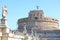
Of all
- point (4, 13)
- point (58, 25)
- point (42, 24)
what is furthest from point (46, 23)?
point (4, 13)

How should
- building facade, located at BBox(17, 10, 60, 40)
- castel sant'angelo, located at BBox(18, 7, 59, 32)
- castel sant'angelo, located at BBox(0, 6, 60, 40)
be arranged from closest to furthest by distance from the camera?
castel sant'angelo, located at BBox(0, 6, 60, 40)
building facade, located at BBox(17, 10, 60, 40)
castel sant'angelo, located at BBox(18, 7, 59, 32)

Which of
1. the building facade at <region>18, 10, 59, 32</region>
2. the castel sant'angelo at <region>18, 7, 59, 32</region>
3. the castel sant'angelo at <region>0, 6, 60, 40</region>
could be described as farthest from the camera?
the building facade at <region>18, 10, 59, 32</region>

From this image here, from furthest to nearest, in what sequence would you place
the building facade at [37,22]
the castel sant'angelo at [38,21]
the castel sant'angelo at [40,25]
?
1. the castel sant'angelo at [38,21]
2. the building facade at [37,22]
3. the castel sant'angelo at [40,25]

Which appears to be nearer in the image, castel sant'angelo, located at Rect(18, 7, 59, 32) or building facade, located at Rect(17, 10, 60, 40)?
building facade, located at Rect(17, 10, 60, 40)

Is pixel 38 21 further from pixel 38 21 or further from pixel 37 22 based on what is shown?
pixel 37 22

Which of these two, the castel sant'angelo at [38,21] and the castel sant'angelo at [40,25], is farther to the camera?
the castel sant'angelo at [38,21]

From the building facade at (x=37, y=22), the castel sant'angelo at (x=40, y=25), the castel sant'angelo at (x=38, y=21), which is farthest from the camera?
the castel sant'angelo at (x=38, y=21)

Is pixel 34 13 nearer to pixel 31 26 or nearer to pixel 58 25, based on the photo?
pixel 31 26

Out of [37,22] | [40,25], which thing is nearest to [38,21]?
[37,22]

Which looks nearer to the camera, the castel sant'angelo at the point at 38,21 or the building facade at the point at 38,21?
the castel sant'angelo at the point at 38,21

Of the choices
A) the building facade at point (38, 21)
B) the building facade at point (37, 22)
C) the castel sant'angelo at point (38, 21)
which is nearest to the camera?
the building facade at point (37, 22)

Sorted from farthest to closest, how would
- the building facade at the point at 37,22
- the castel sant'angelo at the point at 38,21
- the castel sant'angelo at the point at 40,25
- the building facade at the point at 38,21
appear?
1. the building facade at the point at 38,21
2. the castel sant'angelo at the point at 38,21
3. the building facade at the point at 37,22
4. the castel sant'angelo at the point at 40,25

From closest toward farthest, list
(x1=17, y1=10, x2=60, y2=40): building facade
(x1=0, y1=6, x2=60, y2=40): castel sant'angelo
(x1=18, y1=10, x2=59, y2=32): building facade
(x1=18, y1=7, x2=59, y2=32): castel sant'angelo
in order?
(x1=0, y1=6, x2=60, y2=40): castel sant'angelo < (x1=17, y1=10, x2=60, y2=40): building facade < (x1=18, y1=7, x2=59, y2=32): castel sant'angelo < (x1=18, y1=10, x2=59, y2=32): building facade

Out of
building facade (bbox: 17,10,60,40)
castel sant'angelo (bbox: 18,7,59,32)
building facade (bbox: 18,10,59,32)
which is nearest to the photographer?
building facade (bbox: 17,10,60,40)
